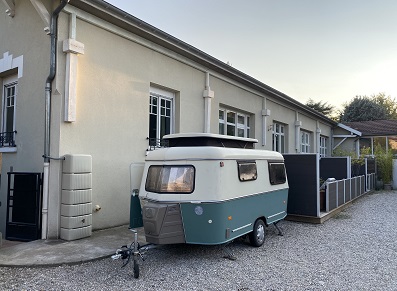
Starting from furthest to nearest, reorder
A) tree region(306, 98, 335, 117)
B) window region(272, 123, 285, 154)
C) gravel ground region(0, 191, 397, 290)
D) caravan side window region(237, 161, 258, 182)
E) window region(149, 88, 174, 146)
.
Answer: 1. tree region(306, 98, 335, 117)
2. window region(272, 123, 285, 154)
3. window region(149, 88, 174, 146)
4. caravan side window region(237, 161, 258, 182)
5. gravel ground region(0, 191, 397, 290)

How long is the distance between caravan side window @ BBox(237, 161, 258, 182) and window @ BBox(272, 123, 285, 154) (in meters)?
9.91

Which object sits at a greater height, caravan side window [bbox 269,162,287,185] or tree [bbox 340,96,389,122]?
tree [bbox 340,96,389,122]

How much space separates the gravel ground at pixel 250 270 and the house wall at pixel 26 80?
3171 mm

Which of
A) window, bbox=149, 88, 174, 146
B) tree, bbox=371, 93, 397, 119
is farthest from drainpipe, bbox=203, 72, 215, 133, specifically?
tree, bbox=371, 93, 397, 119

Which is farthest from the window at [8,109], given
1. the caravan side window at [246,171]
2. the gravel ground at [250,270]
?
the caravan side window at [246,171]

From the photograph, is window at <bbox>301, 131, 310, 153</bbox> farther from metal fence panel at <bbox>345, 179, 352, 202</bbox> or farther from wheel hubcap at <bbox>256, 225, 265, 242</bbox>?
wheel hubcap at <bbox>256, 225, 265, 242</bbox>

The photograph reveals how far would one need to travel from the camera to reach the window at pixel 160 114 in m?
8.93

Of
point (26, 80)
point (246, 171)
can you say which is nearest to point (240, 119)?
point (246, 171)

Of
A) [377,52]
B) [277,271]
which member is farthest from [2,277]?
[377,52]

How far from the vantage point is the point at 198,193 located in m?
5.03

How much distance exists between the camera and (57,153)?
6.38m

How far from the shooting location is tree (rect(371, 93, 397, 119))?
4328cm

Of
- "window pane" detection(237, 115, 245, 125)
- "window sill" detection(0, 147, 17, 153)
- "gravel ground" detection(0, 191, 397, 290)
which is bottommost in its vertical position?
"gravel ground" detection(0, 191, 397, 290)

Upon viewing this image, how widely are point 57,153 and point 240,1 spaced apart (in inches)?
334
